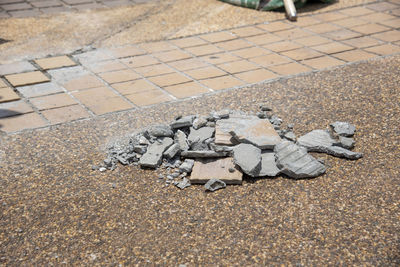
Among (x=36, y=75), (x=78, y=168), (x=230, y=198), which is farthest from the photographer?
(x=36, y=75)

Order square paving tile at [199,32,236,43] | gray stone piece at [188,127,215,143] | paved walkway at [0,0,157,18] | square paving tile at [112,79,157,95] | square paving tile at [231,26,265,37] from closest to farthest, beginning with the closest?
gray stone piece at [188,127,215,143], square paving tile at [112,79,157,95], square paving tile at [199,32,236,43], square paving tile at [231,26,265,37], paved walkway at [0,0,157,18]

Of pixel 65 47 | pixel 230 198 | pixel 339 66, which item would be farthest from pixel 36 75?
pixel 339 66

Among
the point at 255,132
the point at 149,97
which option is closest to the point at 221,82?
the point at 149,97

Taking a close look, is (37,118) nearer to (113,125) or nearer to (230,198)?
(113,125)

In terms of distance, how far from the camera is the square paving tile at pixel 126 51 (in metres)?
6.37

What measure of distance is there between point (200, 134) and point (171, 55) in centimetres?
242

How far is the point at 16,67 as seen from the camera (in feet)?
19.7

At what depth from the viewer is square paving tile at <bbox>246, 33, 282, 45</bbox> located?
263 inches

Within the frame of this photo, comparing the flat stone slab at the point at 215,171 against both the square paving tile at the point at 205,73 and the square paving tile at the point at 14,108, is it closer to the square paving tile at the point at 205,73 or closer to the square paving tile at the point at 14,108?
the square paving tile at the point at 205,73

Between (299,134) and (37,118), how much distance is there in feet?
8.80

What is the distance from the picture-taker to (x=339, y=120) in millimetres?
4664

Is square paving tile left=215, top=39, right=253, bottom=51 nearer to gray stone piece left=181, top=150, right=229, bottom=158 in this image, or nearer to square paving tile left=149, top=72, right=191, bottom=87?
square paving tile left=149, top=72, right=191, bottom=87

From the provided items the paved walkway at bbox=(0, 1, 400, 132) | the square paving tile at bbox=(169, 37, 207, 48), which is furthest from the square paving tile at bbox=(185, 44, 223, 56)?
the square paving tile at bbox=(169, 37, 207, 48)

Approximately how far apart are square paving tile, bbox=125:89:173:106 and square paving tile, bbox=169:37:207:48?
152 centimetres
